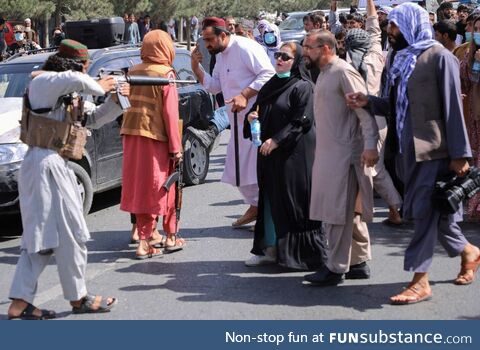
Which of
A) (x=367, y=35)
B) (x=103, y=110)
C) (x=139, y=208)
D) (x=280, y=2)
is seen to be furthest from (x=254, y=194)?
(x=280, y=2)

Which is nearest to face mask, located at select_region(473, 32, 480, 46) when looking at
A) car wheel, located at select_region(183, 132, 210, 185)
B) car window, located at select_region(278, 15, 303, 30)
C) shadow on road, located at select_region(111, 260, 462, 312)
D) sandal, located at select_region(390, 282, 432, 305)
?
shadow on road, located at select_region(111, 260, 462, 312)

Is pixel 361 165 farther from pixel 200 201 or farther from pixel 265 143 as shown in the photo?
pixel 200 201

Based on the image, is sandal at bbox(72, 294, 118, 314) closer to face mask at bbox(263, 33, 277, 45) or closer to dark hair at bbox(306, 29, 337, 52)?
dark hair at bbox(306, 29, 337, 52)

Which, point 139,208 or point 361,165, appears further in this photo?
point 139,208

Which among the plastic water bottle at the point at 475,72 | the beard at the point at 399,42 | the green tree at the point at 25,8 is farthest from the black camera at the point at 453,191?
the green tree at the point at 25,8

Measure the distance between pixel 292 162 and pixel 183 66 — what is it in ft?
14.7

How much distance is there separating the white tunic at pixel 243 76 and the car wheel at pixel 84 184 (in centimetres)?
139

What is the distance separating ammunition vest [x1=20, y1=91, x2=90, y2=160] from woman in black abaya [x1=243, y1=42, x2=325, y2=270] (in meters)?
1.62

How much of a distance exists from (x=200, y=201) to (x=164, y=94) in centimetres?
273

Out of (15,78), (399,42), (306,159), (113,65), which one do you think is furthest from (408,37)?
(15,78)

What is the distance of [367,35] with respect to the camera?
883cm

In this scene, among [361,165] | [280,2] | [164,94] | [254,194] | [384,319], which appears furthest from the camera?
[280,2]

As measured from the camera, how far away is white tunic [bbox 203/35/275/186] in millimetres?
8297

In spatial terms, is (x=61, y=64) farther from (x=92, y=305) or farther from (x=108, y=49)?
(x=108, y=49)
